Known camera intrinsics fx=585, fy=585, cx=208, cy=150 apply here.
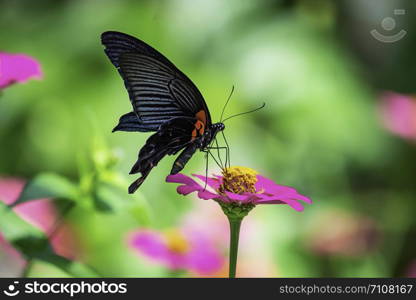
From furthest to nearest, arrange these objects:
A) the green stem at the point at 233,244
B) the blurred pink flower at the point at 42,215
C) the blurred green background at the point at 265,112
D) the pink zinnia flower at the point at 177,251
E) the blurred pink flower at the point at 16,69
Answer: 1. the blurred green background at the point at 265,112
2. the blurred pink flower at the point at 42,215
3. the pink zinnia flower at the point at 177,251
4. the blurred pink flower at the point at 16,69
5. the green stem at the point at 233,244

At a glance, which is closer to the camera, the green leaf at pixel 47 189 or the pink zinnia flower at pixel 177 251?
the green leaf at pixel 47 189

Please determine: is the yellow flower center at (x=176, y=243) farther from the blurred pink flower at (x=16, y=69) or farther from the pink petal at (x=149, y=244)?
the blurred pink flower at (x=16, y=69)

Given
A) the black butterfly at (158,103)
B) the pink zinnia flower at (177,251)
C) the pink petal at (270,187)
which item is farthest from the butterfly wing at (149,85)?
the pink zinnia flower at (177,251)

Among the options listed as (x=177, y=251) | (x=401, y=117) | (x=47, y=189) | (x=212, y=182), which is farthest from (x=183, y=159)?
(x=401, y=117)

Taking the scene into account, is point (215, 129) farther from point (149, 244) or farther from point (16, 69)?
point (149, 244)

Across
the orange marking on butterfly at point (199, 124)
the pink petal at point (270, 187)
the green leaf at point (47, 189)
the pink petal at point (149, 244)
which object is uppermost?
the pink petal at point (149, 244)

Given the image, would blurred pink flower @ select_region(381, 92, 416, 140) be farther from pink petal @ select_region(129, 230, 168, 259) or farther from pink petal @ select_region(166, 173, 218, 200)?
pink petal @ select_region(166, 173, 218, 200)

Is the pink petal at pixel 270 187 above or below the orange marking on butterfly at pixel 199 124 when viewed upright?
below
